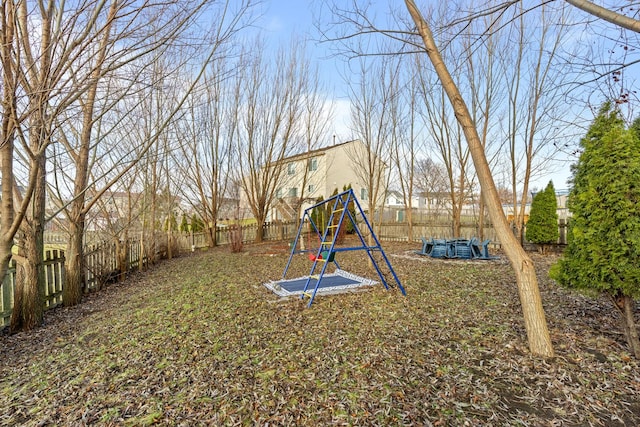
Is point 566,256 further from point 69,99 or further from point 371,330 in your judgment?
point 69,99

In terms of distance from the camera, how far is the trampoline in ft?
17.5

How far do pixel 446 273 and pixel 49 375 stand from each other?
6321 millimetres

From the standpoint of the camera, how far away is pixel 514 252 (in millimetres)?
2885

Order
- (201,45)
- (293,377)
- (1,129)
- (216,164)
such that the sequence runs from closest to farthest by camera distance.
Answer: (293,377), (1,129), (201,45), (216,164)

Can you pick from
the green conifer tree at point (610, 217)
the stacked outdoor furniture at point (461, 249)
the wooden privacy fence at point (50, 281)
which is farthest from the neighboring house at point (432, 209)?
the wooden privacy fence at point (50, 281)

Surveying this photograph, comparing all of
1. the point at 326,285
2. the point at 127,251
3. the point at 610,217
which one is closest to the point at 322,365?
the point at 610,217

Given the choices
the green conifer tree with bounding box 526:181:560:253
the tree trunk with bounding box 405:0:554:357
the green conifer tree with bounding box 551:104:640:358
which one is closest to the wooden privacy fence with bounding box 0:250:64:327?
the tree trunk with bounding box 405:0:554:357

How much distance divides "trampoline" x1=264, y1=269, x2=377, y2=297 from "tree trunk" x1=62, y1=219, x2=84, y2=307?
3070 mm

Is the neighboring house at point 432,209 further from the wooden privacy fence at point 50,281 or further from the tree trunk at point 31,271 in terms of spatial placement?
the tree trunk at point 31,271

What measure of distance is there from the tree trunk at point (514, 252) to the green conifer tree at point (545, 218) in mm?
7745

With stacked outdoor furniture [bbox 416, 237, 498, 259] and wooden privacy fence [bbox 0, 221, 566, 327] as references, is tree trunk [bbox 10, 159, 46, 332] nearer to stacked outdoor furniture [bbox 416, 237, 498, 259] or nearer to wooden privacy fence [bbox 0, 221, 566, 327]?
wooden privacy fence [bbox 0, 221, 566, 327]

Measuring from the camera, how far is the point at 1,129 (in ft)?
9.09

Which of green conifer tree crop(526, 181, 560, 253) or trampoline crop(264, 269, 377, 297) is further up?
green conifer tree crop(526, 181, 560, 253)

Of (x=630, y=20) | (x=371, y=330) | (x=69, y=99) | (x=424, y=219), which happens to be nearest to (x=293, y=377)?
(x=371, y=330)
